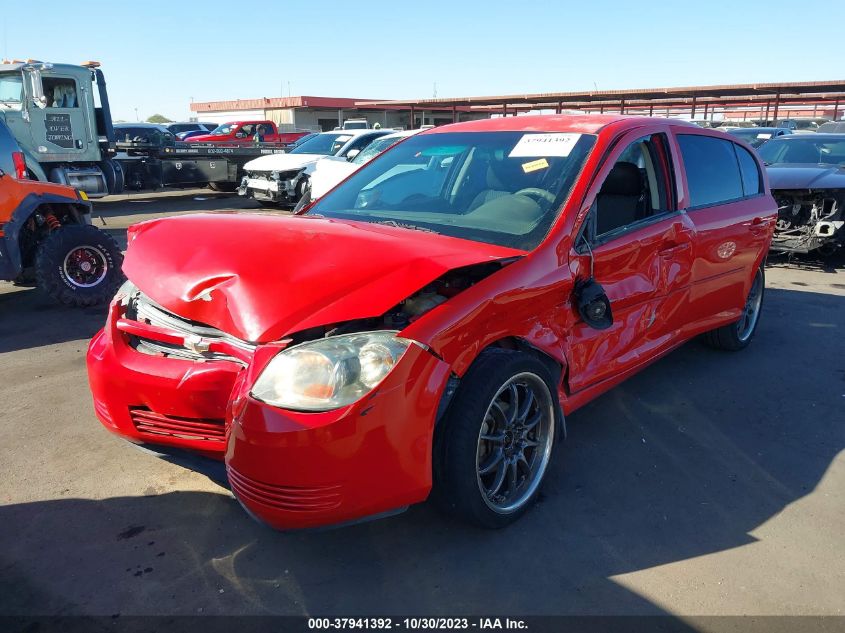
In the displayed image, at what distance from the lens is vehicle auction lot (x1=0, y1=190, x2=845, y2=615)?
7.73 ft

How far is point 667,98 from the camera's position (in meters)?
28.7

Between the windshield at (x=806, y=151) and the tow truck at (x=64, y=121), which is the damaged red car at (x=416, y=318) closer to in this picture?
the windshield at (x=806, y=151)

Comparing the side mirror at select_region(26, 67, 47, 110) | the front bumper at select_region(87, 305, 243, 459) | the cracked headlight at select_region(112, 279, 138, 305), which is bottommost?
the front bumper at select_region(87, 305, 243, 459)

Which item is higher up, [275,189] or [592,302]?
[592,302]

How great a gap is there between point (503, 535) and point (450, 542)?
23 cm

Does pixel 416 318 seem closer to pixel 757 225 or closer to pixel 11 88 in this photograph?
pixel 757 225

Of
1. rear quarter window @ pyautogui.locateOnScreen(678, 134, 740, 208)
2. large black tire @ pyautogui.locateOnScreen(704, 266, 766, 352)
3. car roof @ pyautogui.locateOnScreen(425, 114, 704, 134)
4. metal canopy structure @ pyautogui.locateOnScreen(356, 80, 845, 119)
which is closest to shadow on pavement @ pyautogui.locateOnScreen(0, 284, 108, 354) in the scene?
car roof @ pyautogui.locateOnScreen(425, 114, 704, 134)

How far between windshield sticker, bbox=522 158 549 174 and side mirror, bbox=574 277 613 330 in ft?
2.16

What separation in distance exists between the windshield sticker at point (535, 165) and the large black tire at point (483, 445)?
43.3 inches

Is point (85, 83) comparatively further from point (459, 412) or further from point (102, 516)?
point (459, 412)

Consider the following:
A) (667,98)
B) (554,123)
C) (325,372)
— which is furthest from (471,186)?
(667,98)

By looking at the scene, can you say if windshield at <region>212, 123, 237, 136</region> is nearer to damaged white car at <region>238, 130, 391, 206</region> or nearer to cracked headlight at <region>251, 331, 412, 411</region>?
damaged white car at <region>238, 130, 391, 206</region>

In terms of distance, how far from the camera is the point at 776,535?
2.79 m

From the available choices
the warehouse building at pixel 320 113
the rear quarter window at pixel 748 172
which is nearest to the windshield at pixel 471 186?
the rear quarter window at pixel 748 172
